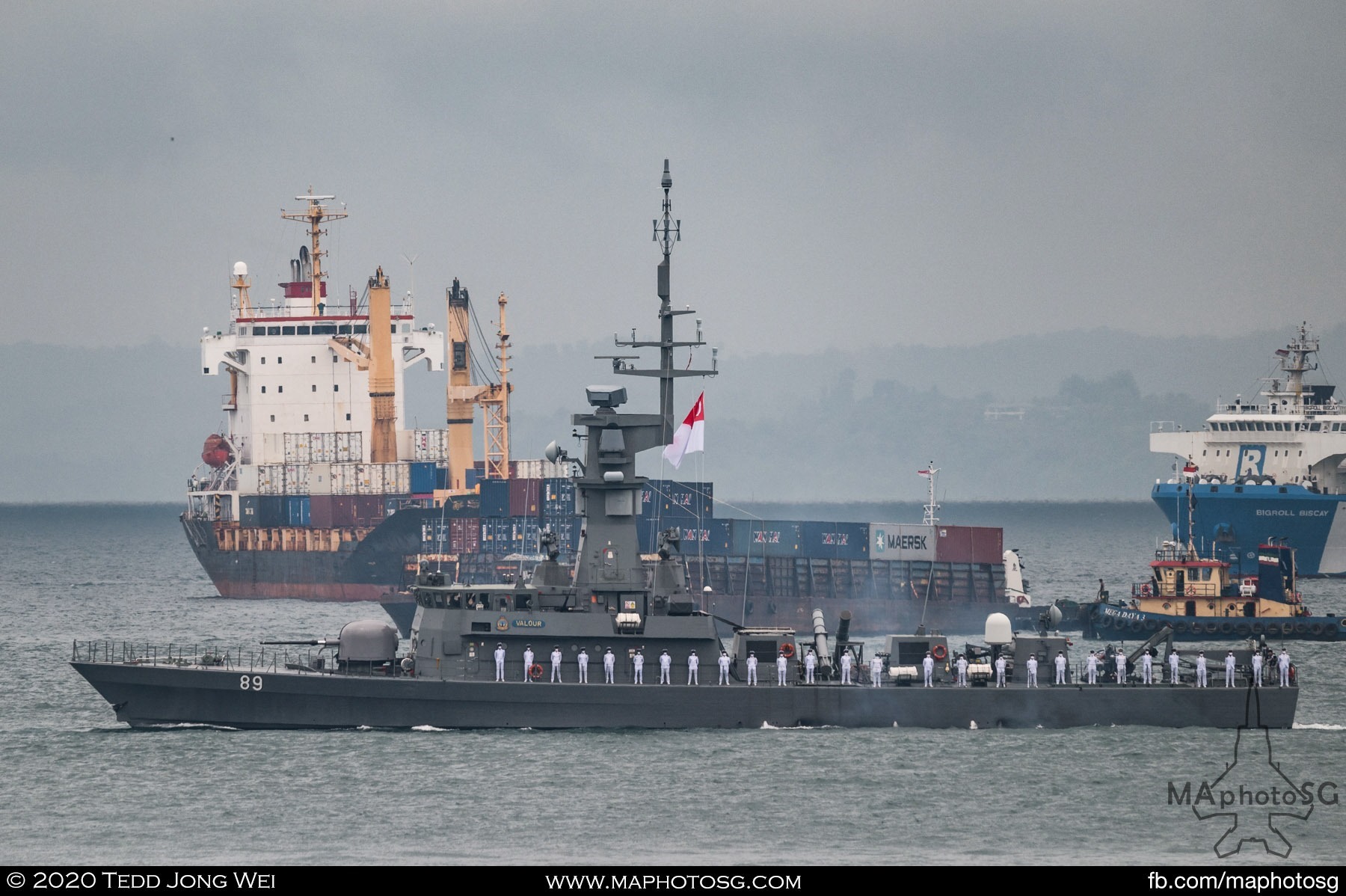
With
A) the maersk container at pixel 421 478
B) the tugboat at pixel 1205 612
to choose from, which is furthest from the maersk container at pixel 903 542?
the maersk container at pixel 421 478

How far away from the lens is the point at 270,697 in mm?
36500

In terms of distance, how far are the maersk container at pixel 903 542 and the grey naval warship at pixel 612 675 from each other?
27.1 meters

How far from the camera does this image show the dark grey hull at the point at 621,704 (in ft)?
119

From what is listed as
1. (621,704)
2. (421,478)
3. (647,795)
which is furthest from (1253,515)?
(647,795)

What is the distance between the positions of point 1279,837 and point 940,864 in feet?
21.5

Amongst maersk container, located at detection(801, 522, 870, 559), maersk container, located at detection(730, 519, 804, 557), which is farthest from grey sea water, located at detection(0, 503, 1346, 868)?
maersk container, located at detection(730, 519, 804, 557)

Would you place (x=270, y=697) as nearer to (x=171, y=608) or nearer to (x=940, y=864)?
(x=940, y=864)

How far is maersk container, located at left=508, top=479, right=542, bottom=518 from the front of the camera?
7619cm

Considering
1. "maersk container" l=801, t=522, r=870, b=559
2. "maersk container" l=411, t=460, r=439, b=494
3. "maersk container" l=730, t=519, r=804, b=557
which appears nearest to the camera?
"maersk container" l=801, t=522, r=870, b=559

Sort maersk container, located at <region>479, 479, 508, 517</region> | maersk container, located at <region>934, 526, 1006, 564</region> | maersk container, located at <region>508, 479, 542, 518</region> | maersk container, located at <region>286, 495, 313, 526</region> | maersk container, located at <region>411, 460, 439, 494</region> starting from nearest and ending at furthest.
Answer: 1. maersk container, located at <region>934, 526, 1006, 564</region>
2. maersk container, located at <region>508, 479, 542, 518</region>
3. maersk container, located at <region>479, 479, 508, 517</region>
4. maersk container, located at <region>286, 495, 313, 526</region>
5. maersk container, located at <region>411, 460, 439, 494</region>

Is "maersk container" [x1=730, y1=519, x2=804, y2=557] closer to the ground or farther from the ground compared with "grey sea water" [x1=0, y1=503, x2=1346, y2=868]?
farther from the ground

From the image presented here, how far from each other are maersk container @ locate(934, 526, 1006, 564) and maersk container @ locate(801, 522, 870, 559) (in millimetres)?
3331

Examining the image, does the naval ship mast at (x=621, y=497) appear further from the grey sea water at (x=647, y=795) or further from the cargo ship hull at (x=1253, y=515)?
the cargo ship hull at (x=1253, y=515)

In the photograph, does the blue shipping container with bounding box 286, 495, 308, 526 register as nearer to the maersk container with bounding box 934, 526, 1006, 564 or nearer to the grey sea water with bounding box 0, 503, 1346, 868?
the maersk container with bounding box 934, 526, 1006, 564
